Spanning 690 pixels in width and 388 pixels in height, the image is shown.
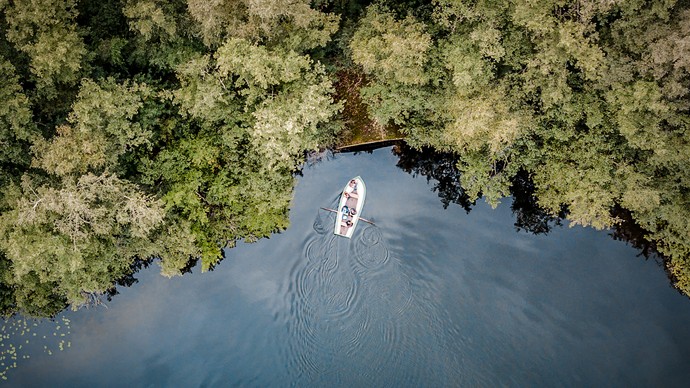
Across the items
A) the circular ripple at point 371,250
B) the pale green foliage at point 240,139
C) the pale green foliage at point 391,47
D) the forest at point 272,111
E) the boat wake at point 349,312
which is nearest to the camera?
the forest at point 272,111

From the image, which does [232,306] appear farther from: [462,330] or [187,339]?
[462,330]

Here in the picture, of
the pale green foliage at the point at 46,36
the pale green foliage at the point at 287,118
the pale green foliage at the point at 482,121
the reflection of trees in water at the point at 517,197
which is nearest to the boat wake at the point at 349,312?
the reflection of trees in water at the point at 517,197

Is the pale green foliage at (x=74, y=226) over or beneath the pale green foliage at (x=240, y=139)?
beneath

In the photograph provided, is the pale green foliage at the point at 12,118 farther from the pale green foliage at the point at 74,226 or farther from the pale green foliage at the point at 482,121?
the pale green foliage at the point at 482,121

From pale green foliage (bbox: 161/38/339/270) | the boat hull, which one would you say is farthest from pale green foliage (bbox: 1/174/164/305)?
the boat hull

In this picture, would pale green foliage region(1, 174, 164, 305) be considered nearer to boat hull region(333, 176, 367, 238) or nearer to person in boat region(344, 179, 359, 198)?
boat hull region(333, 176, 367, 238)
